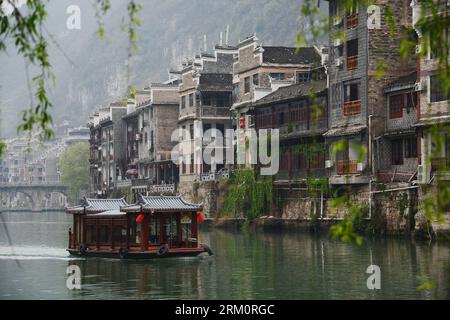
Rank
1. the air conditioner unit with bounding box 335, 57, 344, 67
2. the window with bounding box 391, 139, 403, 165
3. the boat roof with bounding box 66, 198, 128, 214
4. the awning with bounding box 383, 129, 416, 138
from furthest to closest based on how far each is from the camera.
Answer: the air conditioner unit with bounding box 335, 57, 344, 67, the window with bounding box 391, 139, 403, 165, the awning with bounding box 383, 129, 416, 138, the boat roof with bounding box 66, 198, 128, 214

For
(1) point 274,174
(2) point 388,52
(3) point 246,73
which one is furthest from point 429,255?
(3) point 246,73

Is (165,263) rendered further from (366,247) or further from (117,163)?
(117,163)

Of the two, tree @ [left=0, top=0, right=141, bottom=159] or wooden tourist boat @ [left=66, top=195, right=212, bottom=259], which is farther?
wooden tourist boat @ [left=66, top=195, right=212, bottom=259]

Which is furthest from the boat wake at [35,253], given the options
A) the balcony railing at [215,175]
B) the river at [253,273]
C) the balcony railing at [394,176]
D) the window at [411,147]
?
the balcony railing at [215,175]

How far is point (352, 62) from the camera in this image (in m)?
58.8

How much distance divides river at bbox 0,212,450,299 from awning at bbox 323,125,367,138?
8.37 m

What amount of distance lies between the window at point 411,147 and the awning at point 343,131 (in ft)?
10.4

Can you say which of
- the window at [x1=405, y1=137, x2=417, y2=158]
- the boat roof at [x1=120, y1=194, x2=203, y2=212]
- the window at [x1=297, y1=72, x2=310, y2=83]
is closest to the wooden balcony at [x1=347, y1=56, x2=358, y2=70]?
the window at [x1=405, y1=137, x2=417, y2=158]

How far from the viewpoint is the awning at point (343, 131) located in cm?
5741

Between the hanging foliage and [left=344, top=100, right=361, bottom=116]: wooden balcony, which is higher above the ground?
[left=344, top=100, right=361, bottom=116]: wooden balcony

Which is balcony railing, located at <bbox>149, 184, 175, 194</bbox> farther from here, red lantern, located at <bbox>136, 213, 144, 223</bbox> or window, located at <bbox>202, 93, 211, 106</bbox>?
red lantern, located at <bbox>136, 213, 144, 223</bbox>

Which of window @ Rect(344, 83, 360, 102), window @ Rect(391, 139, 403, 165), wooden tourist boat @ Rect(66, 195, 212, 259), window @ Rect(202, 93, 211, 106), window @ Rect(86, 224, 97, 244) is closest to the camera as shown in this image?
wooden tourist boat @ Rect(66, 195, 212, 259)

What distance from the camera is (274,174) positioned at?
69.5 metres

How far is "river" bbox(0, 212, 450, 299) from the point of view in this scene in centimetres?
3028
